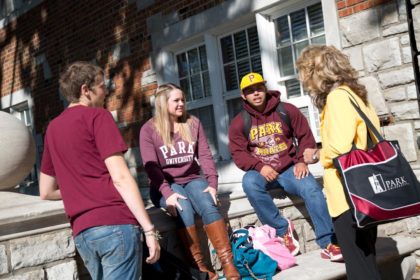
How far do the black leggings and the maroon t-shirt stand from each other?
131cm

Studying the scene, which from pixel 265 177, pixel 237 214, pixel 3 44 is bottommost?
pixel 237 214

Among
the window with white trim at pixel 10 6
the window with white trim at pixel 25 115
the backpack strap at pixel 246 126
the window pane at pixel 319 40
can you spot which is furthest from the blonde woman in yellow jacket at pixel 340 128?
the window with white trim at pixel 25 115

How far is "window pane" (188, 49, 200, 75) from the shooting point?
25.7 feet

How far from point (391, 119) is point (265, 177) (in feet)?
5.37

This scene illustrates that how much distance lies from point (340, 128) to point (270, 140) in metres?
1.67

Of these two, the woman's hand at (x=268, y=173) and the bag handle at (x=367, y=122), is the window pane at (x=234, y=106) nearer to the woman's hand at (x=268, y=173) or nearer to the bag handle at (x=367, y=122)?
the woman's hand at (x=268, y=173)

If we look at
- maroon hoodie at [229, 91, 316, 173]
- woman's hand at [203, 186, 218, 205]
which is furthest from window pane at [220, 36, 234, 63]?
woman's hand at [203, 186, 218, 205]

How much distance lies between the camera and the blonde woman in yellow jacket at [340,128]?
10.6ft

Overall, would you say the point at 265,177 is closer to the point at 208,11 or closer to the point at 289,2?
the point at 289,2

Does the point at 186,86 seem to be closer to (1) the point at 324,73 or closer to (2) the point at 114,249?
(1) the point at 324,73

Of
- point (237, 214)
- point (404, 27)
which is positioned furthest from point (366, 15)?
point (237, 214)

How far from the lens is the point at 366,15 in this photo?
18.6ft

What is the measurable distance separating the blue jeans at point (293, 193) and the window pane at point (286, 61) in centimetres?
218

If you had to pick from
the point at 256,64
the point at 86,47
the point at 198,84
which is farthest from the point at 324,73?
the point at 86,47
